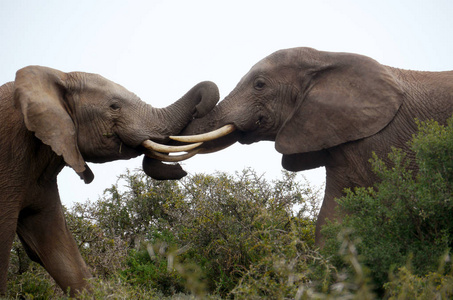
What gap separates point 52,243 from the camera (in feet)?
22.4

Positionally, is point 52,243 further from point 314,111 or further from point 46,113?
point 314,111

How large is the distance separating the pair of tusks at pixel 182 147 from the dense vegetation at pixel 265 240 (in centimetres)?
55

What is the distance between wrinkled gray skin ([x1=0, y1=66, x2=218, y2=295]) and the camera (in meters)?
6.13

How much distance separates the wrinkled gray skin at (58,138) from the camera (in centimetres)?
613

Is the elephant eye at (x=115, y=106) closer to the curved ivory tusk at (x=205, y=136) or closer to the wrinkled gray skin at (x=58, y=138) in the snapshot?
the wrinkled gray skin at (x=58, y=138)

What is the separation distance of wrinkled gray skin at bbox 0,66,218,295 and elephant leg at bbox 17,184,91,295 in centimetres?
1

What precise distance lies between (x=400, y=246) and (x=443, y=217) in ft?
1.30

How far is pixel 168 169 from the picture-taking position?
687 cm

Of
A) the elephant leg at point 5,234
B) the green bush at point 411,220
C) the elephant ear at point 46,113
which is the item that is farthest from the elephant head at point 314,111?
the elephant leg at point 5,234

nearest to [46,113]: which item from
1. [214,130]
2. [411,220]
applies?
[214,130]

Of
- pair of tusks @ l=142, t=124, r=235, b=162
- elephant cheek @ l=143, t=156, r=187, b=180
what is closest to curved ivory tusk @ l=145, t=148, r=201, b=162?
pair of tusks @ l=142, t=124, r=235, b=162

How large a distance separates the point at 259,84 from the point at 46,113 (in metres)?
2.41

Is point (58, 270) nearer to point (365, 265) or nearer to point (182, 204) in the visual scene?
point (182, 204)

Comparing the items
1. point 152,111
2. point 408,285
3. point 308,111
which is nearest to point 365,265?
point 408,285
